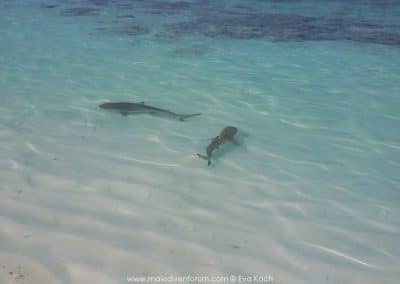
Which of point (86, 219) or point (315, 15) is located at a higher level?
point (315, 15)

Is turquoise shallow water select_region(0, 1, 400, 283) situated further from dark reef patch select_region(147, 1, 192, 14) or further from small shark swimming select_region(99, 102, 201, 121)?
dark reef patch select_region(147, 1, 192, 14)

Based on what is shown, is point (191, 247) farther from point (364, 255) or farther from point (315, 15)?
point (315, 15)

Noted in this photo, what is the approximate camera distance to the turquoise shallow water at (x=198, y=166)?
3.49 metres

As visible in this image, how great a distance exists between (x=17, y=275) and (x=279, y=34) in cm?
1295

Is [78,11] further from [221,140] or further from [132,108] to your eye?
[221,140]

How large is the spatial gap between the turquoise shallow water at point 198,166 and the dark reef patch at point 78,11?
659cm

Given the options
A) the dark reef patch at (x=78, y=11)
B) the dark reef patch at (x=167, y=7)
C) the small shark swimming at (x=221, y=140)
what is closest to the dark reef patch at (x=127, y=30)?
the dark reef patch at (x=78, y=11)

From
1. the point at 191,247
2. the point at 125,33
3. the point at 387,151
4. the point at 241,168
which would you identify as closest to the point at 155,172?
the point at 241,168

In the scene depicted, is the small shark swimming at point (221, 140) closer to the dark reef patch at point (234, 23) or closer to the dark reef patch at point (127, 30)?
the dark reef patch at point (234, 23)

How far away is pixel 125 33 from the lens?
45.5 feet

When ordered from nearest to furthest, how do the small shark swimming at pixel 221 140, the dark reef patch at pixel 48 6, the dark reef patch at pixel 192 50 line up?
the small shark swimming at pixel 221 140, the dark reef patch at pixel 192 50, the dark reef patch at pixel 48 6

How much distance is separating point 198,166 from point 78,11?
52.7 ft

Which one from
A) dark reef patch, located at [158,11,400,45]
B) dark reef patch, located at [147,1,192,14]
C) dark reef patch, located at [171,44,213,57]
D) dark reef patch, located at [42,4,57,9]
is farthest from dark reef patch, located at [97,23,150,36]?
dark reef patch, located at [42,4,57,9]

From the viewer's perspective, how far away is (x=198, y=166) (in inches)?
200
